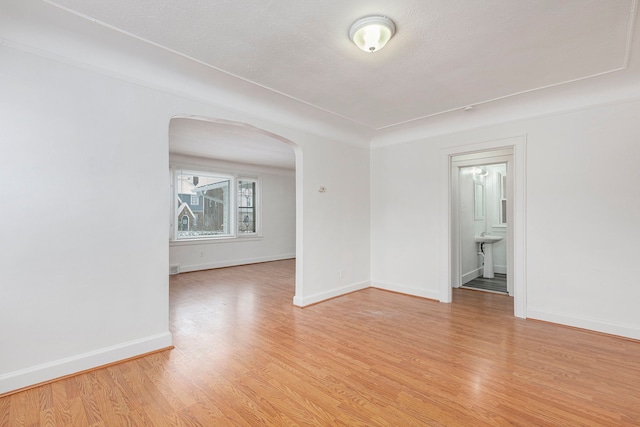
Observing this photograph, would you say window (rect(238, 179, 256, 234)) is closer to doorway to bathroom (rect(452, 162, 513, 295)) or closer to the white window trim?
the white window trim

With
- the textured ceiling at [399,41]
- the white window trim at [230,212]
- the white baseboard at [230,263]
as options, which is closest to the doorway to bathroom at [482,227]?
the textured ceiling at [399,41]

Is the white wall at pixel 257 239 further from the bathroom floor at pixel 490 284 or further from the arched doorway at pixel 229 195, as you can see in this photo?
the bathroom floor at pixel 490 284

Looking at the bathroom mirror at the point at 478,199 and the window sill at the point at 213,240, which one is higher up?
the bathroom mirror at the point at 478,199

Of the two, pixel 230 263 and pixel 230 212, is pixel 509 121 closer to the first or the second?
pixel 230 212

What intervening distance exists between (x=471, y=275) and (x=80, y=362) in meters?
5.91

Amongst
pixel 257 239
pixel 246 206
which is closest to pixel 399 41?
pixel 246 206

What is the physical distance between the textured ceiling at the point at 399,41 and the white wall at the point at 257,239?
4530mm

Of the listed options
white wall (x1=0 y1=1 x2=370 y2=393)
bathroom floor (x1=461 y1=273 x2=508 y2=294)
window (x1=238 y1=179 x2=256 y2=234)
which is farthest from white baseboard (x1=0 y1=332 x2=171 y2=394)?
window (x1=238 y1=179 x2=256 y2=234)

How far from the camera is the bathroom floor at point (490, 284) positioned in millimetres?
5020

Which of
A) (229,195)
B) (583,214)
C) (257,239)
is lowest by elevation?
(257,239)

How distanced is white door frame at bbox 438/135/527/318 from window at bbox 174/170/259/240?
501 centimetres

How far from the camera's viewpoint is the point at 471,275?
5.77 meters

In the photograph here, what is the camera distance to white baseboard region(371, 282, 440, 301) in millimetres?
4398

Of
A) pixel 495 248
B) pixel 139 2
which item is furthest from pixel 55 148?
pixel 495 248
